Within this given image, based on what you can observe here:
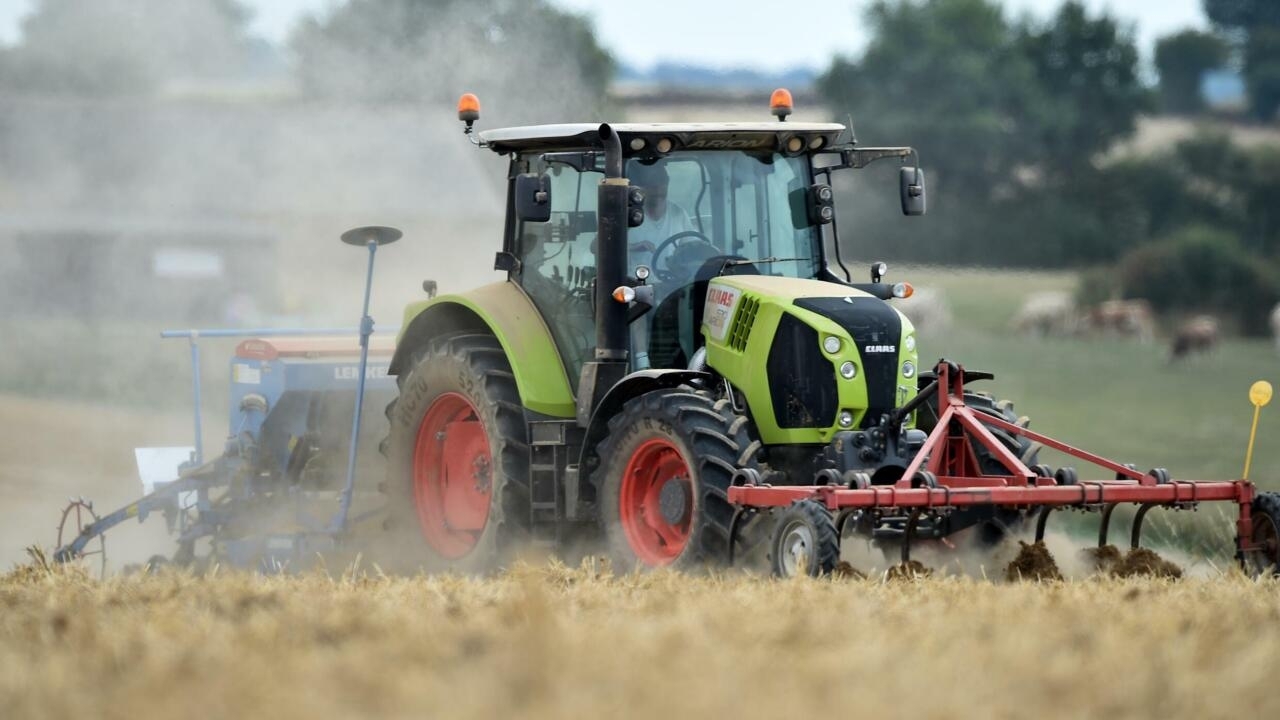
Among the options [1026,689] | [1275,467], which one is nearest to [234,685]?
[1026,689]

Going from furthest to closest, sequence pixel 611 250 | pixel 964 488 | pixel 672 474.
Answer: pixel 611 250, pixel 672 474, pixel 964 488

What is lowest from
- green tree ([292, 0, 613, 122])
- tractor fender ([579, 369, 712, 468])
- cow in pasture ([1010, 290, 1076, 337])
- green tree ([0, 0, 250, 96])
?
tractor fender ([579, 369, 712, 468])

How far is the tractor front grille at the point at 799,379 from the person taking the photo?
8.94 metres

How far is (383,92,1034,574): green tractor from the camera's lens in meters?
8.91

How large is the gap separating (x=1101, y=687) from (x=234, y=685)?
2549 millimetres

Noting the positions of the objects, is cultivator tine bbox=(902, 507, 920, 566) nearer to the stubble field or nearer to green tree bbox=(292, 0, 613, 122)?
the stubble field

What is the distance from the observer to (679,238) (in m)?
9.55

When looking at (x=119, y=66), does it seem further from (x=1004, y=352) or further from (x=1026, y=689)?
(x=1026, y=689)

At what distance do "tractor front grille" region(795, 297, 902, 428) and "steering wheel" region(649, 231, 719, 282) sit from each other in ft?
2.48

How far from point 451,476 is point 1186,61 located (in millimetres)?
55853

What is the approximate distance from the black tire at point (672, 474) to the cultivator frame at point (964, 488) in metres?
0.13

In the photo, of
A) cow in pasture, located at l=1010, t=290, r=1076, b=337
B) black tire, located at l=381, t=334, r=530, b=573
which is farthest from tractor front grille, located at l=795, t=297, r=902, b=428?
cow in pasture, located at l=1010, t=290, r=1076, b=337

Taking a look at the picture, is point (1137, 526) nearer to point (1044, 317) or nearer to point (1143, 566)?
point (1143, 566)

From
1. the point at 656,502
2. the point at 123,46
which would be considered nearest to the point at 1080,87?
the point at 123,46
